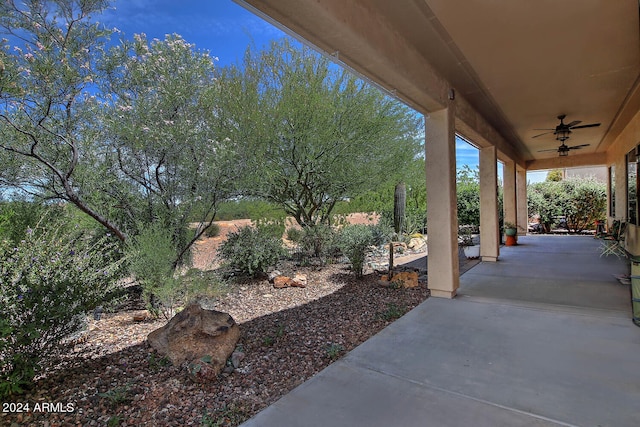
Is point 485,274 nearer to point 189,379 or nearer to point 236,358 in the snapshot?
point 236,358

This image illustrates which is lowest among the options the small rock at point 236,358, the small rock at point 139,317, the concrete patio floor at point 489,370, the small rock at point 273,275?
the concrete patio floor at point 489,370

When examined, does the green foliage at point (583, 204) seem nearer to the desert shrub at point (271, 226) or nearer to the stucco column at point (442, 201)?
the stucco column at point (442, 201)

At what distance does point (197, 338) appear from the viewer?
268cm

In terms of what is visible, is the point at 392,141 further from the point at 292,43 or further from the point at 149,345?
the point at 149,345

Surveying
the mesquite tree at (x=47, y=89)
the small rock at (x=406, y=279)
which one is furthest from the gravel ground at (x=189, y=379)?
the mesquite tree at (x=47, y=89)

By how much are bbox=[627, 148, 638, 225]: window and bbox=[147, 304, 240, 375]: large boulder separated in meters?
7.72

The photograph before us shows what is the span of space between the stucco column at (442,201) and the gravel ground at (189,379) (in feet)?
1.52

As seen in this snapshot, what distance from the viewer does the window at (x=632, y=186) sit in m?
6.23

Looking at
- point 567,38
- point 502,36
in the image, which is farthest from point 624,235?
point 502,36

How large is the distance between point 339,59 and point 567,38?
2501mm

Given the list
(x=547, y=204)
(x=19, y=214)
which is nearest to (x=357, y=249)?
(x=19, y=214)

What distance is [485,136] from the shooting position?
6.25 m

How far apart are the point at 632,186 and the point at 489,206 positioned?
107 inches

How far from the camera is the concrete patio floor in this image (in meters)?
2.01
